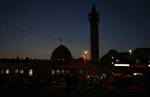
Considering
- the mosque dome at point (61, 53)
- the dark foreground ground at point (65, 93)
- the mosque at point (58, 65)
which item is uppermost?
the mosque dome at point (61, 53)

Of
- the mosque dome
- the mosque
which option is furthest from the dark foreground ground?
the mosque dome

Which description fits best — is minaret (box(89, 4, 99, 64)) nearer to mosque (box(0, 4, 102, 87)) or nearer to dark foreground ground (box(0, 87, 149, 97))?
mosque (box(0, 4, 102, 87))

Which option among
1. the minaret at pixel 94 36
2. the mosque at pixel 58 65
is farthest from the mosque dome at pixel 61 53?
the minaret at pixel 94 36

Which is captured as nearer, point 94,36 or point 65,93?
point 65,93

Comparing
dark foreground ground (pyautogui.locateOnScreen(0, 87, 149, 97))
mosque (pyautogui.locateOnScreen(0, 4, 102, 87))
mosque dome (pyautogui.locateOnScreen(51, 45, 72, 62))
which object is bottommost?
dark foreground ground (pyautogui.locateOnScreen(0, 87, 149, 97))

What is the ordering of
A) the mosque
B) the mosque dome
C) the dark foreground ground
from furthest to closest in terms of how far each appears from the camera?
the mosque dome → the mosque → the dark foreground ground

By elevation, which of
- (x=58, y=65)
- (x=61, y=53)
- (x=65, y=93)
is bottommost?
(x=65, y=93)

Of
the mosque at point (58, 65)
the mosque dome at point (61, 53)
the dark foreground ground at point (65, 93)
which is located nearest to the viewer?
the dark foreground ground at point (65, 93)

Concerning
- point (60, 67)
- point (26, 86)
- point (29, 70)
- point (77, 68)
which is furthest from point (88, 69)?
point (26, 86)

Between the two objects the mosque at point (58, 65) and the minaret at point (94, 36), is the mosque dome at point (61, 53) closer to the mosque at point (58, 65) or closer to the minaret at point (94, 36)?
the mosque at point (58, 65)

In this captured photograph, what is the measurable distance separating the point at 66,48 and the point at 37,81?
62050 mm

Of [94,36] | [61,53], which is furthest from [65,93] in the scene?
[61,53]

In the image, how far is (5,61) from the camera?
256ft

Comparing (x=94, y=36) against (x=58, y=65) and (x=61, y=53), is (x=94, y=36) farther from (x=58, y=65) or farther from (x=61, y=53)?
(x=61, y=53)
